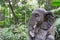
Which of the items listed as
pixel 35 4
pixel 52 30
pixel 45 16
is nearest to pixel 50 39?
pixel 52 30

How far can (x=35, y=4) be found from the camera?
26.3 ft

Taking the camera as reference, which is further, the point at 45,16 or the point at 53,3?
the point at 53,3

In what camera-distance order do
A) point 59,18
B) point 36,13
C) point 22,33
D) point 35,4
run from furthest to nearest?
1. point 35,4
2. point 59,18
3. point 22,33
4. point 36,13

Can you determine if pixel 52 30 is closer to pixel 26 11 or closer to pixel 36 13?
pixel 36 13

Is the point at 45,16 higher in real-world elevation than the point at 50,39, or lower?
higher

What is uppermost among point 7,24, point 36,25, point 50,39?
point 36,25

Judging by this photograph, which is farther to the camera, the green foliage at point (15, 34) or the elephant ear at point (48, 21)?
the green foliage at point (15, 34)

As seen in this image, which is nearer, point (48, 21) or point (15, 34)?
point (48, 21)

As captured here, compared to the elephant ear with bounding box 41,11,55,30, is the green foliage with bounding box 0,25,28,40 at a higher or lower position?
lower

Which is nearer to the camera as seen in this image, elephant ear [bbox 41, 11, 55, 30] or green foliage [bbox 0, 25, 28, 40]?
elephant ear [bbox 41, 11, 55, 30]

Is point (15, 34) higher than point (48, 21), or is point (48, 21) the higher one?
point (48, 21)

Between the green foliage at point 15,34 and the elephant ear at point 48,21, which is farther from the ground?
the elephant ear at point 48,21

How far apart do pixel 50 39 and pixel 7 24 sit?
4.34 metres

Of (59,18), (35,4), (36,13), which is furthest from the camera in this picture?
(35,4)
